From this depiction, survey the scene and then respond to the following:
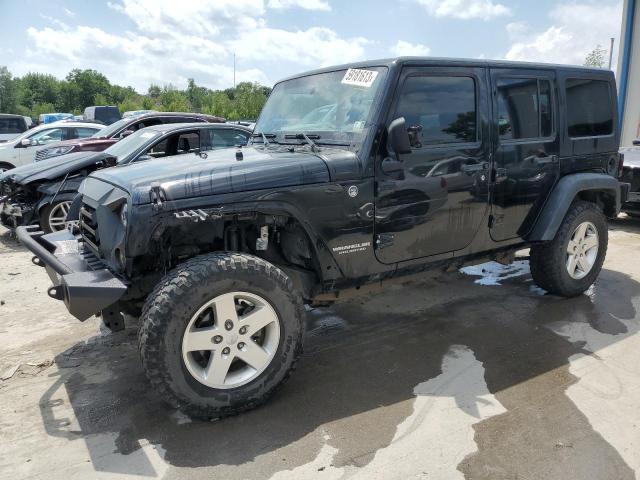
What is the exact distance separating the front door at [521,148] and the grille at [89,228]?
2.94 metres

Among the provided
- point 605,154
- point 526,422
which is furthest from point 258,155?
point 605,154

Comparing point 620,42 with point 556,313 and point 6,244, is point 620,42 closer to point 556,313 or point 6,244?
point 556,313

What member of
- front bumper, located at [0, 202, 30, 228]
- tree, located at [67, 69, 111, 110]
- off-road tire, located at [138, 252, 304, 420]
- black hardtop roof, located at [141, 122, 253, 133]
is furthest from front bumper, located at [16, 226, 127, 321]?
tree, located at [67, 69, 111, 110]

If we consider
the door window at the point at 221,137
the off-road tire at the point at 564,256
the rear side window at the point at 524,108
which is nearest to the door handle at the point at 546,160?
the rear side window at the point at 524,108

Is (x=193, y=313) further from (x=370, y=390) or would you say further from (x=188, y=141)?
(x=188, y=141)

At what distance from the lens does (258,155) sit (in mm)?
3477

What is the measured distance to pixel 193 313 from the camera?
109 inches

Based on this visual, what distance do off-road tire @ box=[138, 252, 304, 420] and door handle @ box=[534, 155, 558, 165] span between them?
8.34ft

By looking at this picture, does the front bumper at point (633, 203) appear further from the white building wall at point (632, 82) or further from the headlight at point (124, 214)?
the white building wall at point (632, 82)

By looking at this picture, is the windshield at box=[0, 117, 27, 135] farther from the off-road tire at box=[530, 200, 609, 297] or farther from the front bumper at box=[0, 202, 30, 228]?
the off-road tire at box=[530, 200, 609, 297]

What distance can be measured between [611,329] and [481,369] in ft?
4.77

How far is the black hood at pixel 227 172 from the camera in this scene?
287 cm

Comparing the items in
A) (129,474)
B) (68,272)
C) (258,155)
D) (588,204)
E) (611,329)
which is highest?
(258,155)

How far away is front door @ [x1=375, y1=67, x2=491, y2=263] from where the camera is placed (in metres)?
3.50
